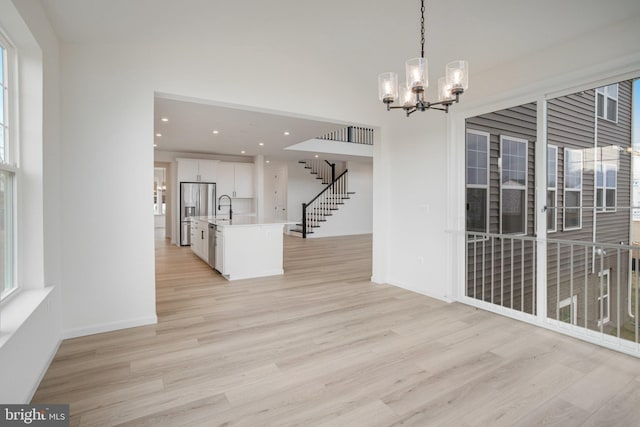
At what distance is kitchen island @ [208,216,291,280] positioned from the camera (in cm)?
514

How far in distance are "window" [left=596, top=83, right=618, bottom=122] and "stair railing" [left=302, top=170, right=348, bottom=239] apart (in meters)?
8.52

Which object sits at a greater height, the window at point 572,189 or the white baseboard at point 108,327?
the window at point 572,189

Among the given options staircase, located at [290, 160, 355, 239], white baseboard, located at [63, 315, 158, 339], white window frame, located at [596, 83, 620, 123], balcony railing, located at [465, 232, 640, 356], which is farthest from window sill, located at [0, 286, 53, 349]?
staircase, located at [290, 160, 355, 239]

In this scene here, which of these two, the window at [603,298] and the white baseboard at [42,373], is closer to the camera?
the white baseboard at [42,373]

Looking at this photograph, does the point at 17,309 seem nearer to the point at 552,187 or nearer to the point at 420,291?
→ the point at 420,291

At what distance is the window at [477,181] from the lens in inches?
151

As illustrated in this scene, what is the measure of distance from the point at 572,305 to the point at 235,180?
8.36 metres

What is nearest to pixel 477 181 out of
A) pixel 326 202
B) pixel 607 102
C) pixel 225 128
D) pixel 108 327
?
pixel 607 102

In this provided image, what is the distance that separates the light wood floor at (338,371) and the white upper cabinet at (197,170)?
220 inches

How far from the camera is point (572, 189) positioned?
10.1 feet

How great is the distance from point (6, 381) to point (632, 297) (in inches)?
173

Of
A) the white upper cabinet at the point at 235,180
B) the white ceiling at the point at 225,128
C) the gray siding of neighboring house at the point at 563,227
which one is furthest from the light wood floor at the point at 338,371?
the white upper cabinet at the point at 235,180

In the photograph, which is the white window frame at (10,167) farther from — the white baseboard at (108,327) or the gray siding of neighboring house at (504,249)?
the gray siding of neighboring house at (504,249)

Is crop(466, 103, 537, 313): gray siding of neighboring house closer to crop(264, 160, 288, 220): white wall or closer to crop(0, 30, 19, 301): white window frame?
crop(0, 30, 19, 301): white window frame
